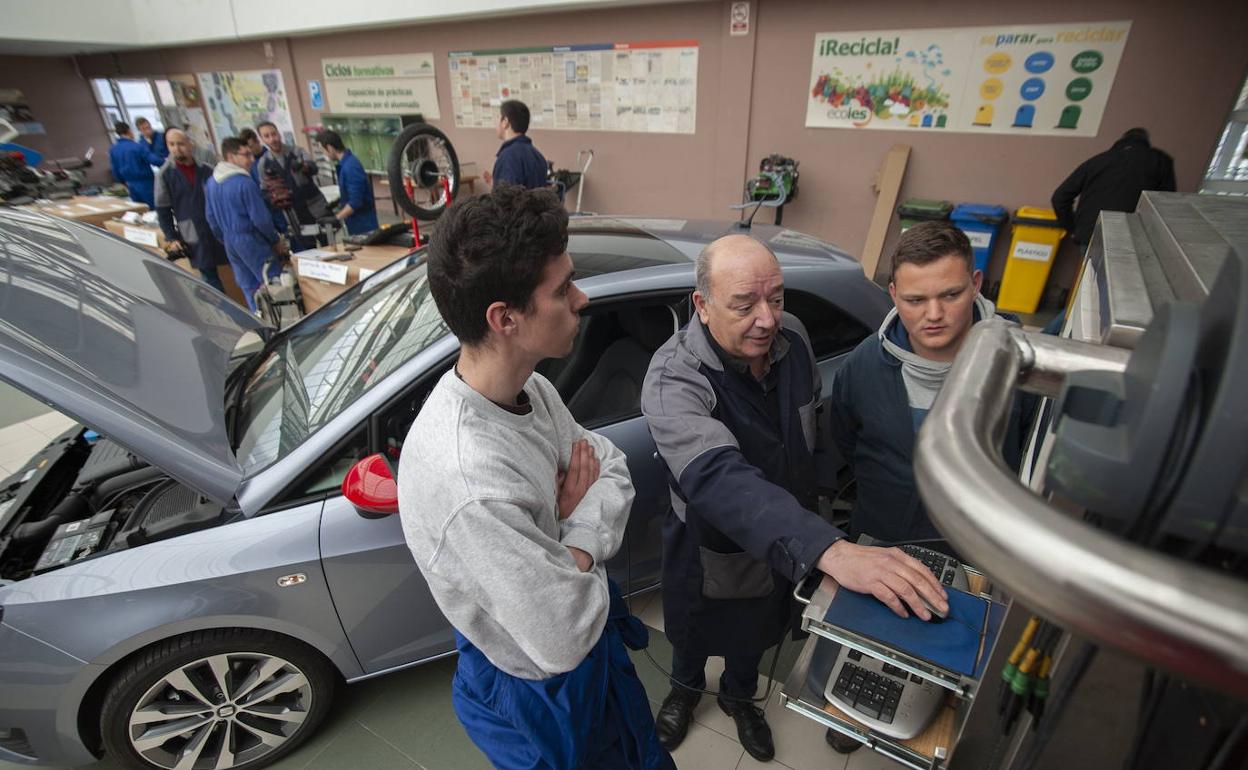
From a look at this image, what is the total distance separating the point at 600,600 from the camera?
108cm

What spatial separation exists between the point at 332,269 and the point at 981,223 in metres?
5.27

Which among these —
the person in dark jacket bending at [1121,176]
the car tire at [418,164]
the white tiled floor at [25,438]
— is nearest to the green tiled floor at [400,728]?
the car tire at [418,164]

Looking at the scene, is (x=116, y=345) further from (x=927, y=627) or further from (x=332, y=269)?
(x=927, y=627)

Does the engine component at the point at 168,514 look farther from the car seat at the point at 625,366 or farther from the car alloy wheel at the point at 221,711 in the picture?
the car seat at the point at 625,366

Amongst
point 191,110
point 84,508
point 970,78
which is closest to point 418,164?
point 84,508

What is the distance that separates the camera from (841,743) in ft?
6.42

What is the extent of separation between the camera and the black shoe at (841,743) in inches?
76.9

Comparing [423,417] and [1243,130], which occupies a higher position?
[1243,130]

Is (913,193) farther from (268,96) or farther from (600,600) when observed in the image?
(268,96)

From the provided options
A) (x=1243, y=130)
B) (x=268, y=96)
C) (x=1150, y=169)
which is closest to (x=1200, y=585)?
(x=1243, y=130)

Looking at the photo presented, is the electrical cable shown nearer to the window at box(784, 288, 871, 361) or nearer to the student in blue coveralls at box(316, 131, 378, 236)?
the window at box(784, 288, 871, 361)

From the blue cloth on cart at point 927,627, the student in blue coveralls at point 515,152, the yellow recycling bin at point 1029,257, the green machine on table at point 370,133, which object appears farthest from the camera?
the green machine on table at point 370,133

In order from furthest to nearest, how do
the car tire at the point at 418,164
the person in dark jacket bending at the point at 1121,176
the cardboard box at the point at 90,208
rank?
the cardboard box at the point at 90,208 → the person in dark jacket bending at the point at 1121,176 → the car tire at the point at 418,164

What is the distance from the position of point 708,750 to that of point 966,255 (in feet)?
5.83
